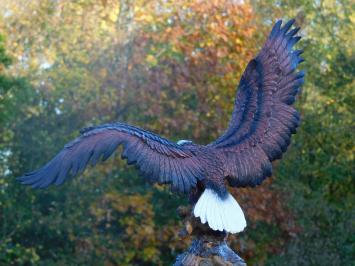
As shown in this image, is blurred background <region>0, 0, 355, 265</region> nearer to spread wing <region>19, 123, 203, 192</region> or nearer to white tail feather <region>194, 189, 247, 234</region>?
white tail feather <region>194, 189, 247, 234</region>

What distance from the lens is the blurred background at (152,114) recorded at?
47.9ft

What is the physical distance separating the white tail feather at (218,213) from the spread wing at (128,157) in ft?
0.49

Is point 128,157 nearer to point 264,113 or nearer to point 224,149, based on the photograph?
point 224,149

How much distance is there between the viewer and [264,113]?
23.7 ft

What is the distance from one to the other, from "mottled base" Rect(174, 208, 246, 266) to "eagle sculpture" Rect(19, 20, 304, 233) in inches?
7.7

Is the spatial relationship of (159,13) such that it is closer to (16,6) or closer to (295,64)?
(16,6)

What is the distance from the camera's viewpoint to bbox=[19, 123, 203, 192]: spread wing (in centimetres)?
625

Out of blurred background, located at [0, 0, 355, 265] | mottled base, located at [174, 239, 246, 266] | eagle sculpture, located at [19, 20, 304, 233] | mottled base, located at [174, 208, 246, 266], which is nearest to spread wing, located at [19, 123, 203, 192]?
eagle sculpture, located at [19, 20, 304, 233]

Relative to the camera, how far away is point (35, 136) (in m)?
17.2

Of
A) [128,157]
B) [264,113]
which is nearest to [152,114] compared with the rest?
[264,113]

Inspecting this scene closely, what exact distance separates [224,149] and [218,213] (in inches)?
24.0

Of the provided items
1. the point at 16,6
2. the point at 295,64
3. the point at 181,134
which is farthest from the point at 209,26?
the point at 295,64

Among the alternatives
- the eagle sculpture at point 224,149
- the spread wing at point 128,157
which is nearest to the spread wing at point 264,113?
the eagle sculpture at point 224,149

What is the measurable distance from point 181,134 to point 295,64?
7167 mm
